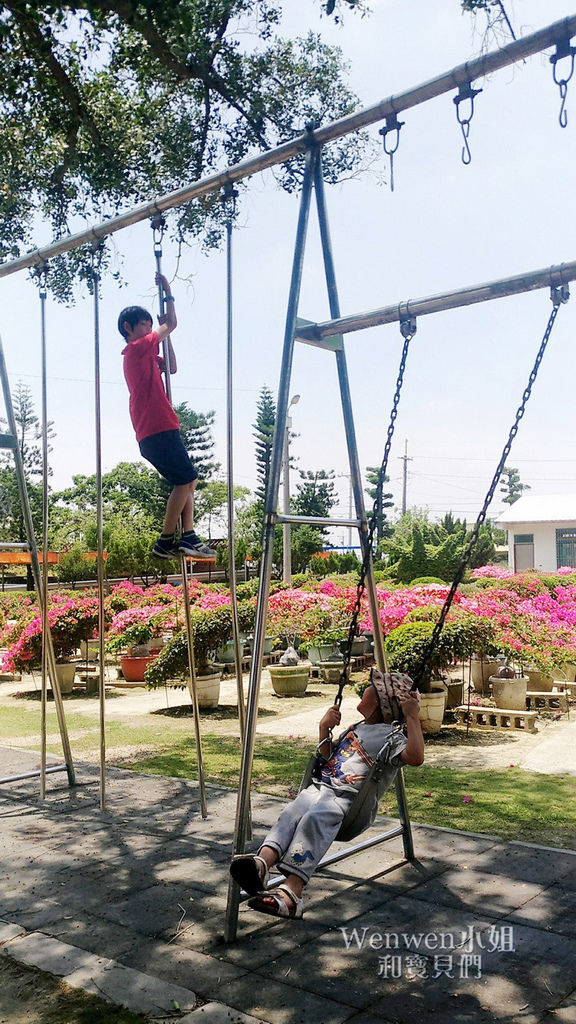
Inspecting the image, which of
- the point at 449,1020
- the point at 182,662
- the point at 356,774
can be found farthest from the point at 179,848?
the point at 182,662

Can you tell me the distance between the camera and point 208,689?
9.96m

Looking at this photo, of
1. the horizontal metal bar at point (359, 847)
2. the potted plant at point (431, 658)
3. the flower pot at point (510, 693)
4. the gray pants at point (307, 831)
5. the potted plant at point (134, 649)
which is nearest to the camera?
the gray pants at point (307, 831)

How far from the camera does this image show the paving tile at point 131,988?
2908mm

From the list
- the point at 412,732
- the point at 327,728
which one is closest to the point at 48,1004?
the point at 327,728

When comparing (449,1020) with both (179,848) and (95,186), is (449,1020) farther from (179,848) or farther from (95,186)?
(95,186)

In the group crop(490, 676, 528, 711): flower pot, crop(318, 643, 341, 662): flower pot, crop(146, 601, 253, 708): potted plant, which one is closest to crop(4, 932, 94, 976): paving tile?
crop(146, 601, 253, 708): potted plant

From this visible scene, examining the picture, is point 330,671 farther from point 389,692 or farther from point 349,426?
point 389,692

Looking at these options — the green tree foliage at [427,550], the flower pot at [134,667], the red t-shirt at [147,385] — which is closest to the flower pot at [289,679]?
the flower pot at [134,667]

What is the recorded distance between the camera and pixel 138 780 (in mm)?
6285

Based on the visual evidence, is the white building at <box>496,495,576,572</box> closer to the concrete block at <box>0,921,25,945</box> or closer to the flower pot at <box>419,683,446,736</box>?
the flower pot at <box>419,683,446,736</box>

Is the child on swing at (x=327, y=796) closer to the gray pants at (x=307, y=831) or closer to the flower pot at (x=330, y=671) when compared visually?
the gray pants at (x=307, y=831)

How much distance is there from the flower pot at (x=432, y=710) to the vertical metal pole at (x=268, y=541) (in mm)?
4492

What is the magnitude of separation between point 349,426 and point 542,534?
3016 centimetres

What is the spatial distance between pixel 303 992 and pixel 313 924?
1.90 feet
